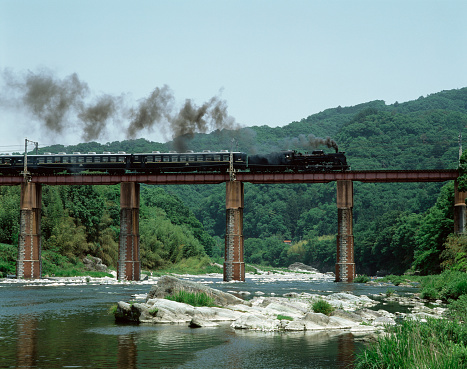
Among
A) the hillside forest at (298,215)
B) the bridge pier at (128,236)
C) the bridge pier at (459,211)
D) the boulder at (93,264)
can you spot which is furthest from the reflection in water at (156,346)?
the boulder at (93,264)

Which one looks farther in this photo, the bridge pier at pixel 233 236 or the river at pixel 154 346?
the bridge pier at pixel 233 236

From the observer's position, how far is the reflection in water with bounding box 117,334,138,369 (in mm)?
20797

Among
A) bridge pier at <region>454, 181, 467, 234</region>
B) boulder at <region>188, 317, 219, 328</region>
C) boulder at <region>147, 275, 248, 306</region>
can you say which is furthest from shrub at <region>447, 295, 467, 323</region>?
bridge pier at <region>454, 181, 467, 234</region>

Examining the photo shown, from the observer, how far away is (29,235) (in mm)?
73750

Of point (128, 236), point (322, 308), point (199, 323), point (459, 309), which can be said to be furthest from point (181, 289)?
point (128, 236)

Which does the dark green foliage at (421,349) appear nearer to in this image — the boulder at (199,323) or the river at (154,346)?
the river at (154,346)

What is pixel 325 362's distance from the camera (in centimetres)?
2141

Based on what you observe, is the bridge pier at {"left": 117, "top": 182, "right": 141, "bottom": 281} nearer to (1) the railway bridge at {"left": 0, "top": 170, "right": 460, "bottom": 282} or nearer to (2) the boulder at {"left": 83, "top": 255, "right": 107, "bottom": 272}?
(1) the railway bridge at {"left": 0, "top": 170, "right": 460, "bottom": 282}

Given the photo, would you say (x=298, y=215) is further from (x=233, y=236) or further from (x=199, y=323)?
(x=199, y=323)

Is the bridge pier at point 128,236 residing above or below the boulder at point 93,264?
above

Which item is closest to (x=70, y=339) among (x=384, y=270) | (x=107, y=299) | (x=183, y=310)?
(x=183, y=310)

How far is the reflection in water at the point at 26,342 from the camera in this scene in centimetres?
2110

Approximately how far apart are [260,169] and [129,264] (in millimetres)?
17907

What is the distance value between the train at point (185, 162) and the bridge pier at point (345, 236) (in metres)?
2.57
